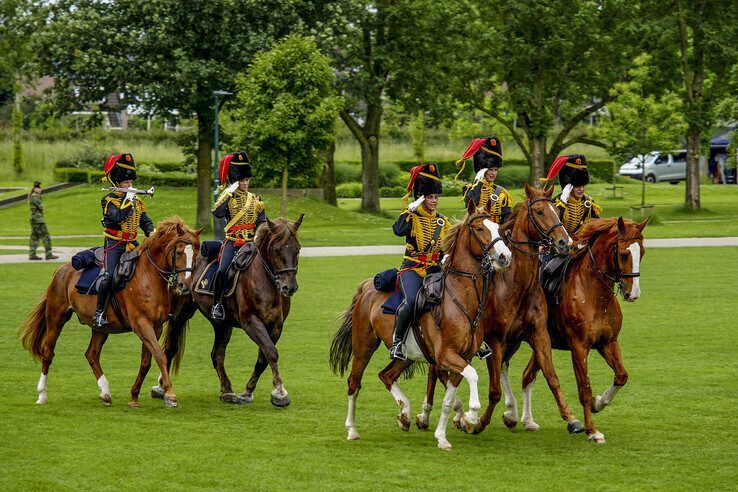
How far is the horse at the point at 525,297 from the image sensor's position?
13.2 meters

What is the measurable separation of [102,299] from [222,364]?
1.88 m

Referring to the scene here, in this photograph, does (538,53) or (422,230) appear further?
(538,53)

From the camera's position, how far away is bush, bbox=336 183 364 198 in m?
75.8

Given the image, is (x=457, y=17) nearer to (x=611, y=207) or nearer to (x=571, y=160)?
(x=611, y=207)

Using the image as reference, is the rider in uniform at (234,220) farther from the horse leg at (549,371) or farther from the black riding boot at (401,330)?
the horse leg at (549,371)

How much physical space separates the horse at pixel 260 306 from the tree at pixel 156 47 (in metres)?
31.1

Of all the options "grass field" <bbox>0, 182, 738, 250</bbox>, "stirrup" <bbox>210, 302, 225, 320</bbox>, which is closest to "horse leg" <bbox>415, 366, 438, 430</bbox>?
"stirrup" <bbox>210, 302, 225, 320</bbox>

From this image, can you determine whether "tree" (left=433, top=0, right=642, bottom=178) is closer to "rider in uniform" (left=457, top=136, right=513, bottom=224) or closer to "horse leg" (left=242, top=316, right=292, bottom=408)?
"rider in uniform" (left=457, top=136, right=513, bottom=224)

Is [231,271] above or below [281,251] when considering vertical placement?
→ below

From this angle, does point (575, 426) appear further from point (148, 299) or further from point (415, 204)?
point (148, 299)

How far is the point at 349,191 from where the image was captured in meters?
76.0

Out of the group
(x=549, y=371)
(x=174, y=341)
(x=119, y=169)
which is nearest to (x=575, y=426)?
(x=549, y=371)

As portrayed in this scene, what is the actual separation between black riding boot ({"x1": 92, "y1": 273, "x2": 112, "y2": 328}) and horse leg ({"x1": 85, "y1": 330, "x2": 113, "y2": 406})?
0.49m

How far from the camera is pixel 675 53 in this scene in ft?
196
